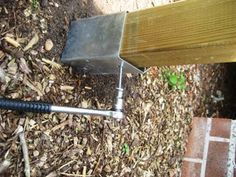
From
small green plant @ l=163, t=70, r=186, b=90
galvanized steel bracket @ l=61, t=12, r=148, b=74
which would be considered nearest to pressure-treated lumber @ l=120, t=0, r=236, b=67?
galvanized steel bracket @ l=61, t=12, r=148, b=74

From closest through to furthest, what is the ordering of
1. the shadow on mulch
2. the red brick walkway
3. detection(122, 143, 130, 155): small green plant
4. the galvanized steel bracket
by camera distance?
the galvanized steel bracket < detection(122, 143, 130, 155): small green plant < the red brick walkway < the shadow on mulch

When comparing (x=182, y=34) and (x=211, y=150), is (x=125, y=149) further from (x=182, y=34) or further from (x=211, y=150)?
(x=182, y=34)

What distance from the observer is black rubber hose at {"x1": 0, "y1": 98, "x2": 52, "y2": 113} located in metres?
1.36

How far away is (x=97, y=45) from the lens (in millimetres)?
1728

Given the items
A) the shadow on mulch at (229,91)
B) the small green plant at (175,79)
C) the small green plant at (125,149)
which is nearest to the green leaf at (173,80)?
the small green plant at (175,79)

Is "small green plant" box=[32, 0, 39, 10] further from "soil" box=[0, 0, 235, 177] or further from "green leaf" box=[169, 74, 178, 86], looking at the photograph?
"green leaf" box=[169, 74, 178, 86]

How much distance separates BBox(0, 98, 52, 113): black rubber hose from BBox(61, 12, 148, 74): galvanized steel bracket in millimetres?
415

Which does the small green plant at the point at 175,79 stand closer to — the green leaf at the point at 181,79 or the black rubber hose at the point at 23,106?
the green leaf at the point at 181,79

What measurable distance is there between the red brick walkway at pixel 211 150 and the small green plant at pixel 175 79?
43 centimetres

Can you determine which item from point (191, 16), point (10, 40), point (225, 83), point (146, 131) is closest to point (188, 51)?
point (191, 16)

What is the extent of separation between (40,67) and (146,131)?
1.18 m

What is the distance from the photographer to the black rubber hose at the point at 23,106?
53.4 inches

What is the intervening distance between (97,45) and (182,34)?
49 centimetres

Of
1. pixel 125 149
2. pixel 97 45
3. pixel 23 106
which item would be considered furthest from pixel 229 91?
pixel 23 106
